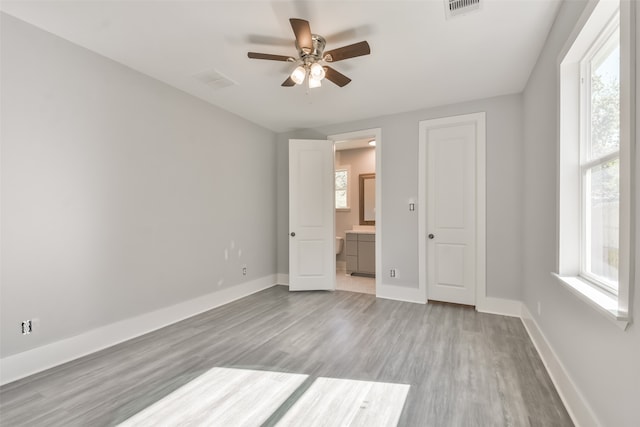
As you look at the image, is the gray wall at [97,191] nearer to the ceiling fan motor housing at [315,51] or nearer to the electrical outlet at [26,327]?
the electrical outlet at [26,327]

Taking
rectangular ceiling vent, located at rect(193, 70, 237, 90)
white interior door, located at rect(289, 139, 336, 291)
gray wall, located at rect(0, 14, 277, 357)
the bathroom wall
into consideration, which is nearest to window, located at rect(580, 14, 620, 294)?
rectangular ceiling vent, located at rect(193, 70, 237, 90)

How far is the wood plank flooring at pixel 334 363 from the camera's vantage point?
5.86 feet

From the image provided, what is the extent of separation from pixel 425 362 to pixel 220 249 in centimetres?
280

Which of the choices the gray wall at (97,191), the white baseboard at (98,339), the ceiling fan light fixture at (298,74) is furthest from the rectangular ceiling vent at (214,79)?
the white baseboard at (98,339)

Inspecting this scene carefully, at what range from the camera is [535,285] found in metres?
2.76

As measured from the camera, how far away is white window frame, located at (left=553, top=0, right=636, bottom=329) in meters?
1.15

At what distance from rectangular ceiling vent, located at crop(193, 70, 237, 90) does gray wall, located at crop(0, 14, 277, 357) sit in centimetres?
46

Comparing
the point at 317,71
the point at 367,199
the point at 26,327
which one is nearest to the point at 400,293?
the point at 367,199

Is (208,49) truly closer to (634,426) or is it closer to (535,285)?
(634,426)

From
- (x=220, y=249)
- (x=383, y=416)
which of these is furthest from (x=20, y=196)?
(x=383, y=416)

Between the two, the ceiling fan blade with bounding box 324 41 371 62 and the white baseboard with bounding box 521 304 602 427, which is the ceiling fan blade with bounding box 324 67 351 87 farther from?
the white baseboard with bounding box 521 304 602 427

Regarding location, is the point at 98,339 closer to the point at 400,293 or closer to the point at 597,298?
the point at 400,293

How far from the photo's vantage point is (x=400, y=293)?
4.09 metres

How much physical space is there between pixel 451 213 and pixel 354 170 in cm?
319
